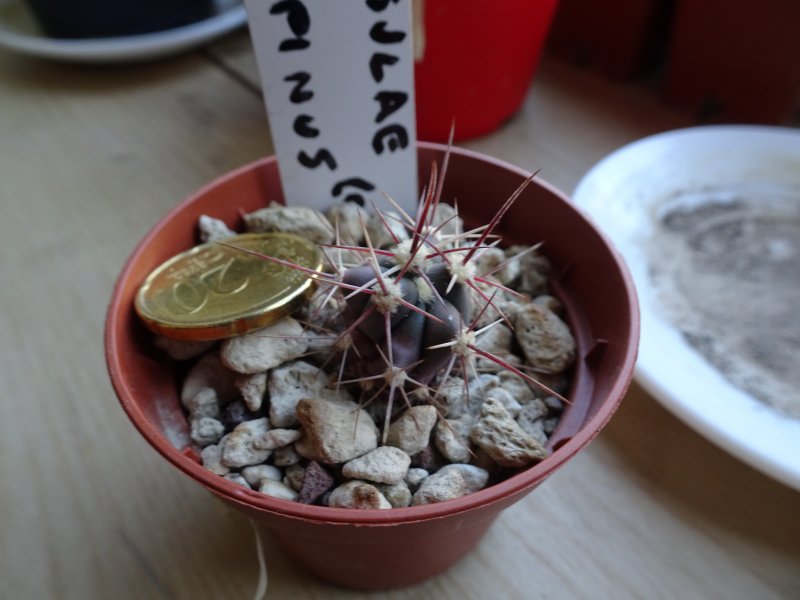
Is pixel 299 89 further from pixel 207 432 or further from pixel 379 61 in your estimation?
pixel 207 432

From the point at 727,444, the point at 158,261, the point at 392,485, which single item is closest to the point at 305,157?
the point at 158,261

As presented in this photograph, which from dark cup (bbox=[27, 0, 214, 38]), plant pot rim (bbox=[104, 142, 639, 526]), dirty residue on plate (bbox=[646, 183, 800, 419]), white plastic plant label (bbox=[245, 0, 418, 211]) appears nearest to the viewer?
plant pot rim (bbox=[104, 142, 639, 526])

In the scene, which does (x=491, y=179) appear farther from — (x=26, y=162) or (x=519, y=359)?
(x=26, y=162)

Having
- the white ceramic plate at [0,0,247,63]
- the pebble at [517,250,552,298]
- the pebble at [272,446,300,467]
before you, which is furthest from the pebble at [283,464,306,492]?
the white ceramic plate at [0,0,247,63]

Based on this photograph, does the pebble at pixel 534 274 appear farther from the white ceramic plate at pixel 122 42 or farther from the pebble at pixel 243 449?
the white ceramic plate at pixel 122 42

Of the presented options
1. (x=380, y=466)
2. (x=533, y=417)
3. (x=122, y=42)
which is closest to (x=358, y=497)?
(x=380, y=466)

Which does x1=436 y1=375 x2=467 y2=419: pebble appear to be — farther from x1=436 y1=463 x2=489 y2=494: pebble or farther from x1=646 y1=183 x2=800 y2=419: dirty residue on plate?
x1=646 y1=183 x2=800 y2=419: dirty residue on plate

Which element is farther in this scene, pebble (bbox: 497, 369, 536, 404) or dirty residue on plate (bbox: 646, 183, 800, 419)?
dirty residue on plate (bbox: 646, 183, 800, 419)
